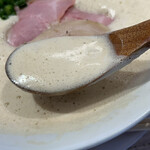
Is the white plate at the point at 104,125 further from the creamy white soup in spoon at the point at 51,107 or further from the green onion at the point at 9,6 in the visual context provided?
the green onion at the point at 9,6

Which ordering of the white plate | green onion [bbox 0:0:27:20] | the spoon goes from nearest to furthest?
the white plate < the spoon < green onion [bbox 0:0:27:20]

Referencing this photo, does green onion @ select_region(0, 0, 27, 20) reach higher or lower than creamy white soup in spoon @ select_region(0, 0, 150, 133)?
higher

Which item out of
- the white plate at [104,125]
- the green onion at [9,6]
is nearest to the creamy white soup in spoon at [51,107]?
the white plate at [104,125]

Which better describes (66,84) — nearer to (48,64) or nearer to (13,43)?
(48,64)

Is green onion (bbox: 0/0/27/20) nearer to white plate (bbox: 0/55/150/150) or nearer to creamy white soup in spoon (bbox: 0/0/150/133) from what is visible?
creamy white soup in spoon (bbox: 0/0/150/133)

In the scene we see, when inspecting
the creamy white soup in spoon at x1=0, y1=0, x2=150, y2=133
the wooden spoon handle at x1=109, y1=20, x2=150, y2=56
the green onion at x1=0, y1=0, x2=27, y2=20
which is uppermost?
the wooden spoon handle at x1=109, y1=20, x2=150, y2=56

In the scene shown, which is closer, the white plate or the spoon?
the white plate

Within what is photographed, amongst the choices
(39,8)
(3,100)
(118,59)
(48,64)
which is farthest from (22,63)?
(39,8)

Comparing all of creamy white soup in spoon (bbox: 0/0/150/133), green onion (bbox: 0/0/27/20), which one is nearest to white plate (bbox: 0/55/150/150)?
creamy white soup in spoon (bbox: 0/0/150/133)
